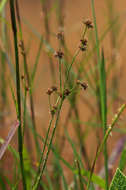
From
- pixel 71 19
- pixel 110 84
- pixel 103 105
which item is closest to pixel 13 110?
pixel 110 84

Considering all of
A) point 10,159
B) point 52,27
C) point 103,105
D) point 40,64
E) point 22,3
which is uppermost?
point 22,3

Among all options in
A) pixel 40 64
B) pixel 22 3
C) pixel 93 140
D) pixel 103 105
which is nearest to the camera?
pixel 103 105

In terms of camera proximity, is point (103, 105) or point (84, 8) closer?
point (103, 105)

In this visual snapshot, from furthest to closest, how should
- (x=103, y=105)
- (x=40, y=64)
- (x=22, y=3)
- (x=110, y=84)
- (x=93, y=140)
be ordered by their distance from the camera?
(x=22, y=3), (x=40, y=64), (x=110, y=84), (x=93, y=140), (x=103, y=105)

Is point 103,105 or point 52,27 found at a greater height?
point 52,27

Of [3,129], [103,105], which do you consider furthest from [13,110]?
[103,105]

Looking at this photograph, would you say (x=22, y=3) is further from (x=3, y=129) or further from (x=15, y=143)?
(x=15, y=143)

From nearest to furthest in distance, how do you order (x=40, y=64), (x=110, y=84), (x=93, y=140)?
(x=93, y=140), (x=110, y=84), (x=40, y=64)

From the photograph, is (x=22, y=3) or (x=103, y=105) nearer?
(x=103, y=105)

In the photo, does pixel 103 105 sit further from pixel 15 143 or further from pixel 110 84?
pixel 110 84
